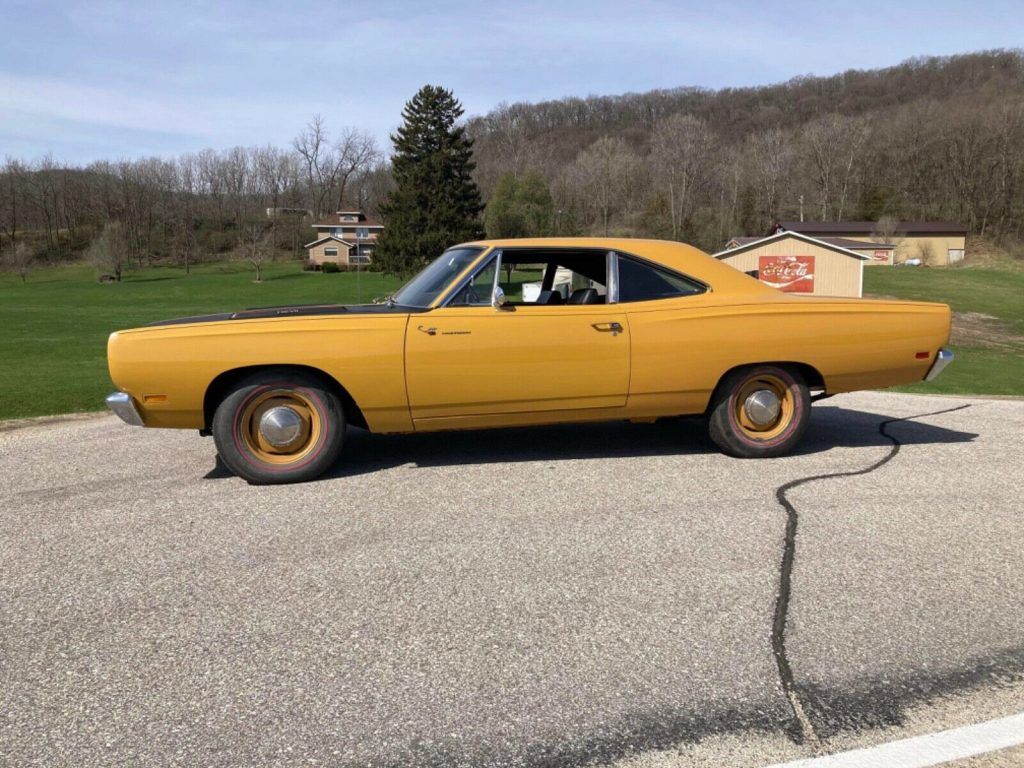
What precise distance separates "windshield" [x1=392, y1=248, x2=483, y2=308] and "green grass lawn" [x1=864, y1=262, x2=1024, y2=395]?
7676 millimetres

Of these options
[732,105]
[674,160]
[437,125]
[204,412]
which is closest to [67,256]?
[437,125]

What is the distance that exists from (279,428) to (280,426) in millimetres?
16

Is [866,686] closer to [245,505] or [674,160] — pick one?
[245,505]

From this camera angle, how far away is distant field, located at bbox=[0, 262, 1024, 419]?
1147cm

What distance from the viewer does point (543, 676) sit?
9.02 ft

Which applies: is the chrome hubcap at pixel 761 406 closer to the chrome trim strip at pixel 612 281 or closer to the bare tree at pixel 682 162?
the chrome trim strip at pixel 612 281

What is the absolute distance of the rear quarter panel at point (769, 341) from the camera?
5430mm

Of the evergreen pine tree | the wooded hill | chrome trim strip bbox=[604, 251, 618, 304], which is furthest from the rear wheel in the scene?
the wooded hill

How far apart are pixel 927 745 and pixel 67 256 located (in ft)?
362

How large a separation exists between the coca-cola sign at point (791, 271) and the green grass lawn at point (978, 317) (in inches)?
248

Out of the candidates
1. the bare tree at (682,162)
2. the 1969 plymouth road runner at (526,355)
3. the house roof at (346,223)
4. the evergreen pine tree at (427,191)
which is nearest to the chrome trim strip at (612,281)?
the 1969 plymouth road runner at (526,355)

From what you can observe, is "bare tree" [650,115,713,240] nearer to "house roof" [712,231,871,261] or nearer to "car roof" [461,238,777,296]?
"house roof" [712,231,871,261]

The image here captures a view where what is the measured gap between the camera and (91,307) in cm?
4312

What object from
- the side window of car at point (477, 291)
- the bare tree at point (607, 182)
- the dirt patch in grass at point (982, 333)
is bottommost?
the dirt patch in grass at point (982, 333)
